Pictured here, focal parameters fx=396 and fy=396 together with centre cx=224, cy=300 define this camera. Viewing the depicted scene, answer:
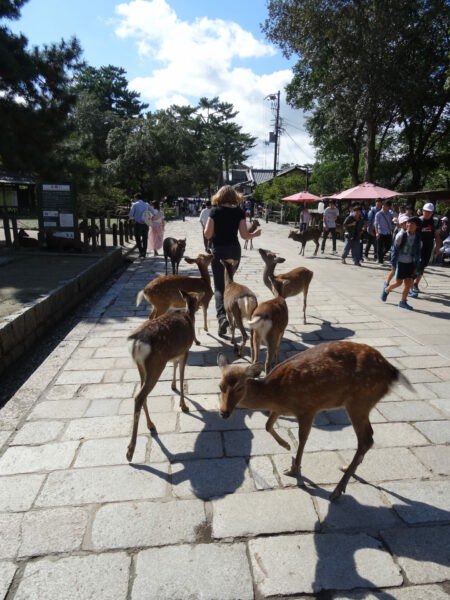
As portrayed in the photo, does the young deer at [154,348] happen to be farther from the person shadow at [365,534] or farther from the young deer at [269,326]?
the person shadow at [365,534]

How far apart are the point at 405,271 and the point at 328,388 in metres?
5.39

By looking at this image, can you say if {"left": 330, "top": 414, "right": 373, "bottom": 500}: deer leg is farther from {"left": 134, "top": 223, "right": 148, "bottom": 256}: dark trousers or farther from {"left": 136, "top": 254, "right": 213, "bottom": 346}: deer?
{"left": 134, "top": 223, "right": 148, "bottom": 256}: dark trousers

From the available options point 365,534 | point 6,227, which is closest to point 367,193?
point 6,227

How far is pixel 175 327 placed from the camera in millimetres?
3520

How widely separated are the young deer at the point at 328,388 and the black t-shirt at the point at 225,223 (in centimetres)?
288

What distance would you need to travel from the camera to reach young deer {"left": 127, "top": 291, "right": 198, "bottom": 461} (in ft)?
10.1

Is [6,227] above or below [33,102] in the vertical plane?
below

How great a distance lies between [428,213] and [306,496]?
25.2 feet

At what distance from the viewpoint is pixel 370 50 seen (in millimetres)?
16172

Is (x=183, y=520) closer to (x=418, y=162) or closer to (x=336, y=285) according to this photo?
(x=336, y=285)

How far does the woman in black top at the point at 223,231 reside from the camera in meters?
5.21

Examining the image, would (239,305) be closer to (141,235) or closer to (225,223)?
(225,223)

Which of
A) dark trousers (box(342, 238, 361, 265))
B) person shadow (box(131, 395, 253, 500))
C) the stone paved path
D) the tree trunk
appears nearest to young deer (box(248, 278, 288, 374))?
the stone paved path

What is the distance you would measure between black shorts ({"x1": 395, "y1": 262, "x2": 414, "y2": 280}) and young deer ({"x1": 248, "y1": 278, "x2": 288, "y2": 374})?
380cm
